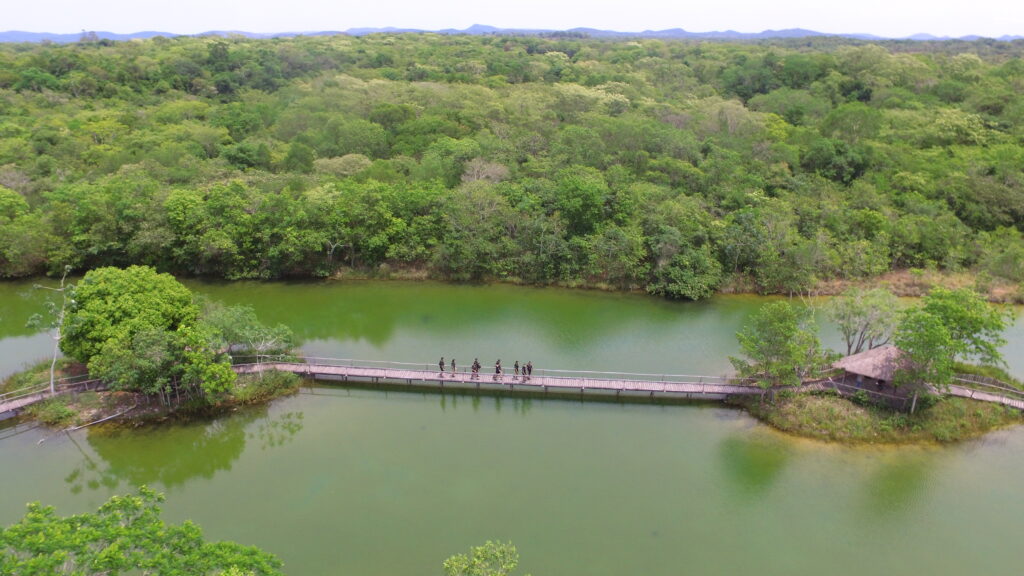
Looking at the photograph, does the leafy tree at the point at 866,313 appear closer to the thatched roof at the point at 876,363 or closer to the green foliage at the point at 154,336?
the thatched roof at the point at 876,363

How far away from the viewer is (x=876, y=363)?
68.5 feet

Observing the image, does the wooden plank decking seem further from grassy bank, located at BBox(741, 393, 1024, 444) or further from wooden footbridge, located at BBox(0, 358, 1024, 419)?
grassy bank, located at BBox(741, 393, 1024, 444)

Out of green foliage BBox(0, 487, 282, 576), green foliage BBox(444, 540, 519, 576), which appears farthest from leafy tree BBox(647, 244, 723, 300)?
green foliage BBox(0, 487, 282, 576)

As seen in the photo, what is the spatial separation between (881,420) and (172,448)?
2367cm

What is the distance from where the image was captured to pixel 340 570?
600 inches

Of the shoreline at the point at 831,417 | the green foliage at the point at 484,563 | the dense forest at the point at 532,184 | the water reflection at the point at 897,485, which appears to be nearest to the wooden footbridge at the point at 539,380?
the shoreline at the point at 831,417

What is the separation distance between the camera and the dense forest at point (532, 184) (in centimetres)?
3206

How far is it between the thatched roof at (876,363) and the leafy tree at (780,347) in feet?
3.37

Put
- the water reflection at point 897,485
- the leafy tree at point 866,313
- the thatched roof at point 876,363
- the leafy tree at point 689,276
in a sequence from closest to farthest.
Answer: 1. the water reflection at point 897,485
2. the thatched roof at point 876,363
3. the leafy tree at point 866,313
4. the leafy tree at point 689,276

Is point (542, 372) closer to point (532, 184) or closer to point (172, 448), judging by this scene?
point (172, 448)

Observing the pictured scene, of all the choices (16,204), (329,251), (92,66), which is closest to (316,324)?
(329,251)

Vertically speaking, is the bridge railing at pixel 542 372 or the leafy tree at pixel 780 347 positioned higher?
the leafy tree at pixel 780 347

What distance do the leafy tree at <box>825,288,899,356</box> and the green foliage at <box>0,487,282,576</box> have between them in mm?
20684

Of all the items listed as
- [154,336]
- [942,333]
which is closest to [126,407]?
[154,336]
